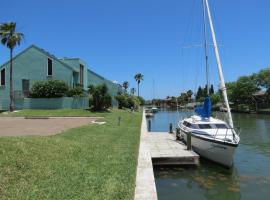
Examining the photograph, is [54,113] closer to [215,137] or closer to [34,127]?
[34,127]

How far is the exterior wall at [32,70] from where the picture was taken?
56375 millimetres

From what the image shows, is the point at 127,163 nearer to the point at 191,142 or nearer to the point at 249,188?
the point at 249,188

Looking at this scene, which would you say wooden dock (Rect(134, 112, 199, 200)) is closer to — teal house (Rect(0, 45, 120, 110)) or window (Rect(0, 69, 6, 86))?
teal house (Rect(0, 45, 120, 110))

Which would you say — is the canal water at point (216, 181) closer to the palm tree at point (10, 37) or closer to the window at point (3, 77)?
→ the palm tree at point (10, 37)

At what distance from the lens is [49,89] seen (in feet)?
172

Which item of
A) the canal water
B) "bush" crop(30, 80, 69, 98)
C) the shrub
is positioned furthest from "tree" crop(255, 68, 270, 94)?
the canal water

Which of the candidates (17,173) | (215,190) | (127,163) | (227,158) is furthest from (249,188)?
(17,173)

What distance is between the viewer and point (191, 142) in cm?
2178

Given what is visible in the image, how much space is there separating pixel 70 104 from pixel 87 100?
3.72 m

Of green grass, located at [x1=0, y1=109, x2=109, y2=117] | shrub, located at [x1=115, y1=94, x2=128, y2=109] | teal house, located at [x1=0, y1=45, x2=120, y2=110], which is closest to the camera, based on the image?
green grass, located at [x1=0, y1=109, x2=109, y2=117]

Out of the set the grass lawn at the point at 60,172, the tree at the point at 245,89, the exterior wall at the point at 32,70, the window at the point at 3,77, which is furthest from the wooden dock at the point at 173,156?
the tree at the point at 245,89

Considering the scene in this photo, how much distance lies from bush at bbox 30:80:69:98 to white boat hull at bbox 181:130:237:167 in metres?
35.4

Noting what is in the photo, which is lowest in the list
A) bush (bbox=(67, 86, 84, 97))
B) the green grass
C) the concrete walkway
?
the concrete walkway

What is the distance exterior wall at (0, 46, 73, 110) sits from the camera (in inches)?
2219
